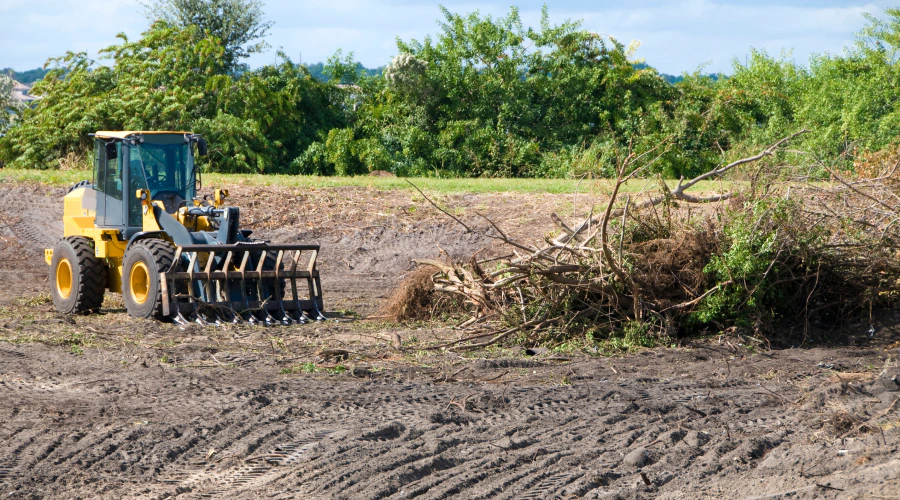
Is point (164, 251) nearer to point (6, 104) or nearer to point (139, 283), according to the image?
point (139, 283)

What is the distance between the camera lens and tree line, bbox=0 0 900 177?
26.2 meters

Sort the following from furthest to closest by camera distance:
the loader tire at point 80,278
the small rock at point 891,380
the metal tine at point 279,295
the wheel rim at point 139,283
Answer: the loader tire at point 80,278, the wheel rim at point 139,283, the metal tine at point 279,295, the small rock at point 891,380

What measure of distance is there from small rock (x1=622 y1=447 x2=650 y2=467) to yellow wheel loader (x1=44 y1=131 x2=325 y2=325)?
5.96m

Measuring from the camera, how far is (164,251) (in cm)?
1049

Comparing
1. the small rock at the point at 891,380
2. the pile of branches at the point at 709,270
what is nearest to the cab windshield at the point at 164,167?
the pile of branches at the point at 709,270

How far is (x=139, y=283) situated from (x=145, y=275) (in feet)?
0.49

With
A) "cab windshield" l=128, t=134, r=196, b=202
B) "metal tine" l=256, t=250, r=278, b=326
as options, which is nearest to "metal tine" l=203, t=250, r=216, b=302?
"metal tine" l=256, t=250, r=278, b=326

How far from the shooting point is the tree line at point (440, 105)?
86.0 feet

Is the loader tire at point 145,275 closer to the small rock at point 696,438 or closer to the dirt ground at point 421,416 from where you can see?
the dirt ground at point 421,416

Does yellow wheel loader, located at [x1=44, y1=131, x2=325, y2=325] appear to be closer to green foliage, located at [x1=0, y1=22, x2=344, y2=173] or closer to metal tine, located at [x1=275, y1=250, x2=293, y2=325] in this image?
metal tine, located at [x1=275, y1=250, x2=293, y2=325]

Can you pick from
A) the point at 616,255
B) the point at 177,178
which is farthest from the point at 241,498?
the point at 177,178

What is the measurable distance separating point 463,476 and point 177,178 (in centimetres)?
784

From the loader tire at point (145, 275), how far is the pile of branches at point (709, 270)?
3463 mm

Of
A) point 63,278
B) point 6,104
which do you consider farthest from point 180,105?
point 63,278
